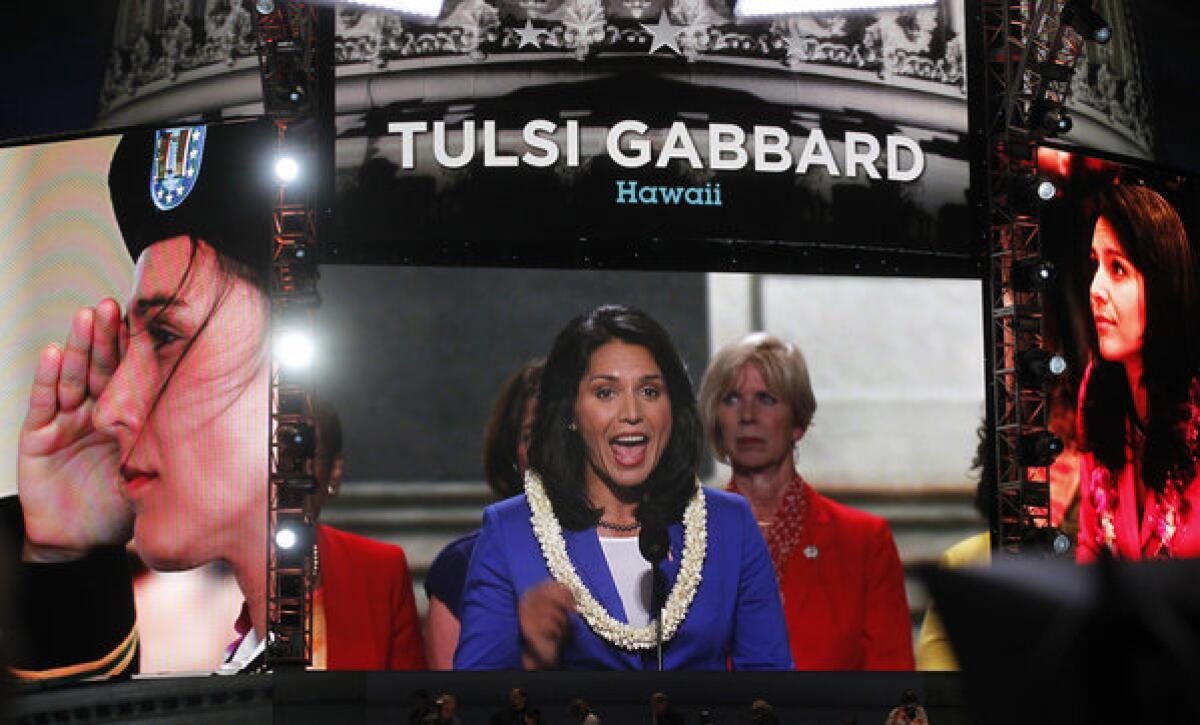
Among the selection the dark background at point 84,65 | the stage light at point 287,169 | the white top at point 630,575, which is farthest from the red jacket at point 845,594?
the dark background at point 84,65

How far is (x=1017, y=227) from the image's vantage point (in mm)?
17062

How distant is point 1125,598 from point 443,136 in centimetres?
1535

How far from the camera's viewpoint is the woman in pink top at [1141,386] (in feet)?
59.4

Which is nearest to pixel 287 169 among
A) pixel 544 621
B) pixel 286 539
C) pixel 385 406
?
pixel 385 406

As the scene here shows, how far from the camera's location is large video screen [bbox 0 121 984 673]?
1655cm

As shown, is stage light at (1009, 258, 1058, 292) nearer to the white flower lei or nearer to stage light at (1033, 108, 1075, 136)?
stage light at (1033, 108, 1075, 136)

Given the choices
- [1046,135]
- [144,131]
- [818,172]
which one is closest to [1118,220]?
[1046,135]

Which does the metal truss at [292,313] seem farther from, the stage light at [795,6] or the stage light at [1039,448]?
the stage light at [1039,448]

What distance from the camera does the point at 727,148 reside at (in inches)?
676

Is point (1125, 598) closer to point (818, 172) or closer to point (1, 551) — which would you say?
point (1, 551)

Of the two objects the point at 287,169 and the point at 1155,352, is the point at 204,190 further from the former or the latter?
the point at 1155,352

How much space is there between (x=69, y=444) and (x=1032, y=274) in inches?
390

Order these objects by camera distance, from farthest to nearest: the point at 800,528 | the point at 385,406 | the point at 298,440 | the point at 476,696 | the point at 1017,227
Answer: the point at 1017,227 → the point at 800,528 → the point at 385,406 → the point at 476,696 → the point at 298,440

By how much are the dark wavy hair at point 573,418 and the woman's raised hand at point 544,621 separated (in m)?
0.89
